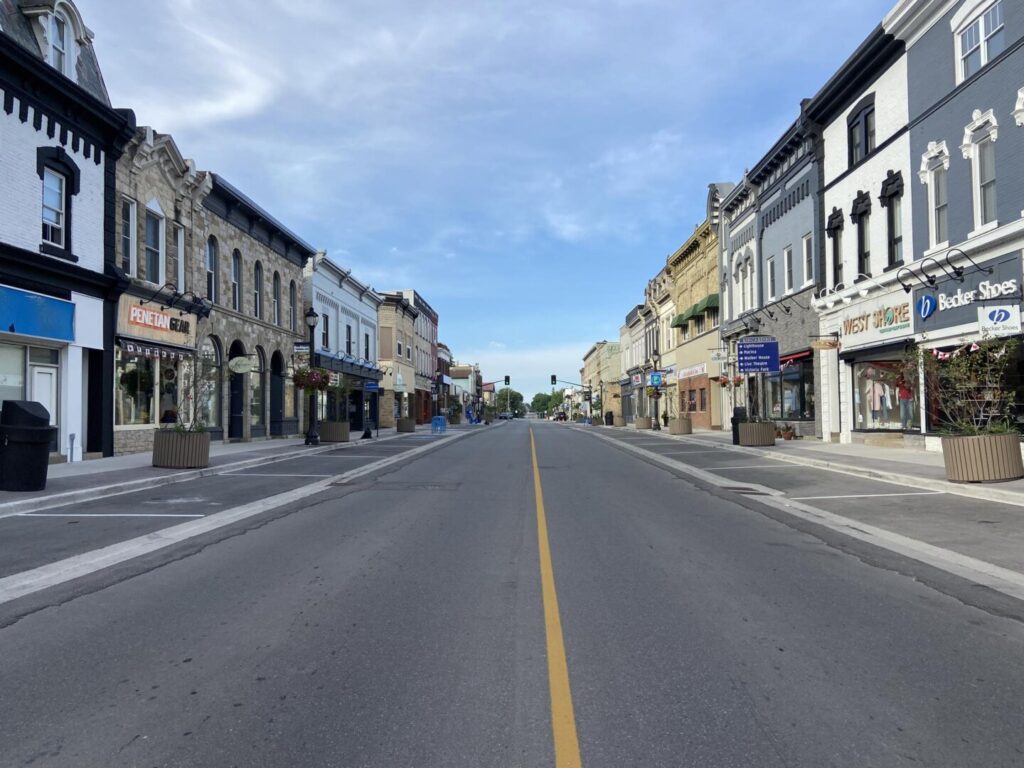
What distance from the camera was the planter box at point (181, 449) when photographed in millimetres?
17703

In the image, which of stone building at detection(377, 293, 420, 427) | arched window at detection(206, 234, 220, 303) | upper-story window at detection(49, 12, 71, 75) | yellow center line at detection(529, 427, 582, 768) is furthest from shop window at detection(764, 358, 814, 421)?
stone building at detection(377, 293, 420, 427)

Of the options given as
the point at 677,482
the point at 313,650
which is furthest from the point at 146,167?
the point at 313,650

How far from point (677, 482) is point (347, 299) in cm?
3455

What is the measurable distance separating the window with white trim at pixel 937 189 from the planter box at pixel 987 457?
8.68 m

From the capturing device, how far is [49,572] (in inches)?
292

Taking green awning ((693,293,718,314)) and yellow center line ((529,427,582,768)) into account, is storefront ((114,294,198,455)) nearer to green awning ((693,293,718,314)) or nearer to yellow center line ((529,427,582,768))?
yellow center line ((529,427,582,768))

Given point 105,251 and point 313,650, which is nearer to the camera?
point 313,650

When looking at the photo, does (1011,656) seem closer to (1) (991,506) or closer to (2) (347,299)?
(1) (991,506)

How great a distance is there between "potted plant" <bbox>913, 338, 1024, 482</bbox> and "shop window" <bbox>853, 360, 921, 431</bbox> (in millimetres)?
7023

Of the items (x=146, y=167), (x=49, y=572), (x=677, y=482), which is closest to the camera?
(x=49, y=572)

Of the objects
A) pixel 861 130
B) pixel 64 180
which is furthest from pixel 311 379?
pixel 861 130

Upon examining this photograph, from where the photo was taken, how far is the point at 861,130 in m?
25.2

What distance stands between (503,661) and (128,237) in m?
22.6

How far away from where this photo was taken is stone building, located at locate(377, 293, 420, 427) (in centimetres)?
5850
